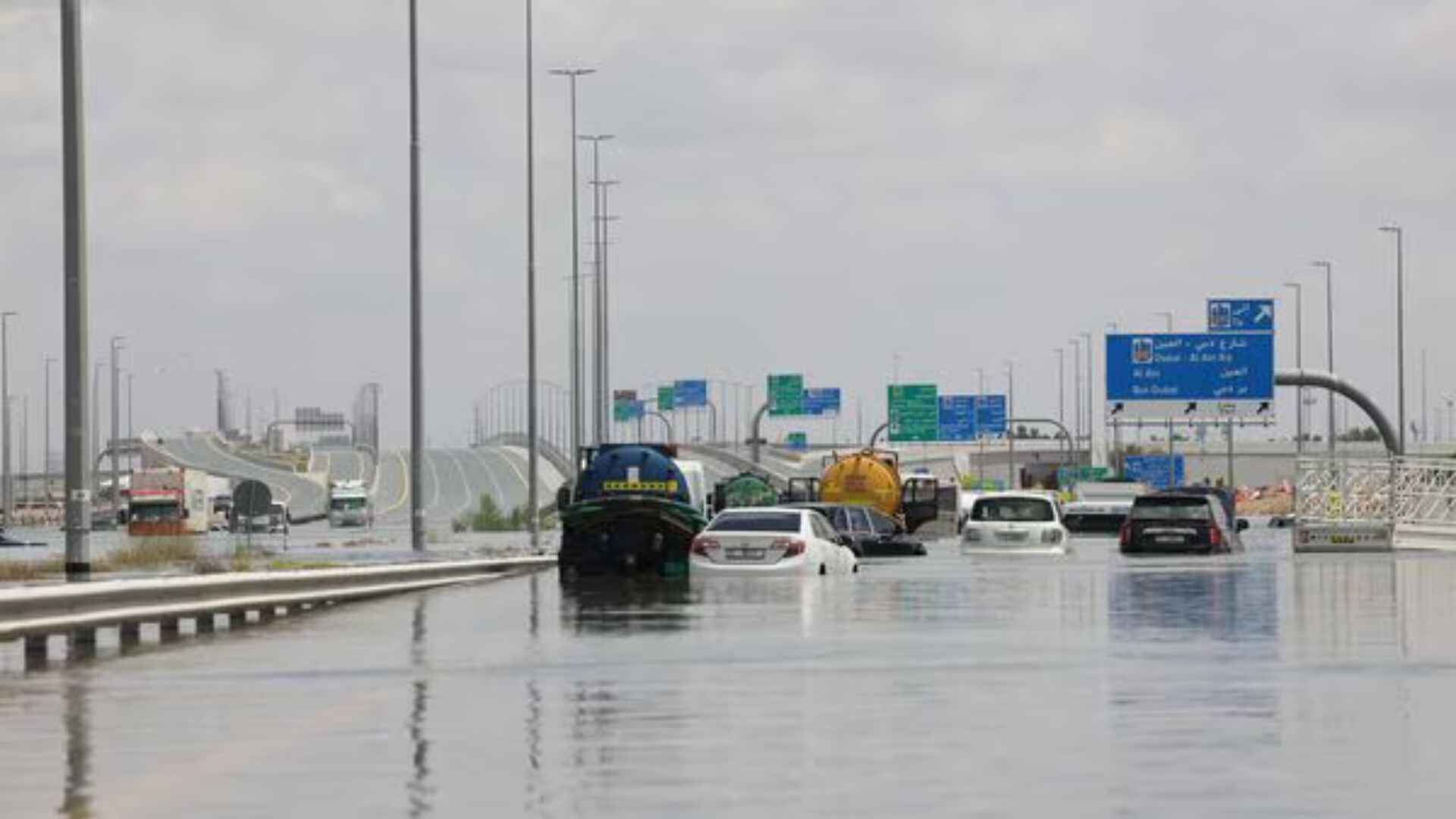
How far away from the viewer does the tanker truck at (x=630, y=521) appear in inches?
2012

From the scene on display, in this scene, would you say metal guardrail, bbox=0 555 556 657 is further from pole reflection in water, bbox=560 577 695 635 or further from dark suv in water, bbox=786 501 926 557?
dark suv in water, bbox=786 501 926 557

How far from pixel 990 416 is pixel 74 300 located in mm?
131824

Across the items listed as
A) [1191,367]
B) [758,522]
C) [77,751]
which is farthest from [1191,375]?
[77,751]

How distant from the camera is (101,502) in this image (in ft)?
630

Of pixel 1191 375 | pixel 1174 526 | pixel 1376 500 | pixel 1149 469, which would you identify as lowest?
pixel 1149 469

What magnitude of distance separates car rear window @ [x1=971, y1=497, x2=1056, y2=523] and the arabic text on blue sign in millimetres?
32446

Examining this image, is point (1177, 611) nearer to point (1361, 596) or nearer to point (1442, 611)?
point (1442, 611)

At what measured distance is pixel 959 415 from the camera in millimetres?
165250

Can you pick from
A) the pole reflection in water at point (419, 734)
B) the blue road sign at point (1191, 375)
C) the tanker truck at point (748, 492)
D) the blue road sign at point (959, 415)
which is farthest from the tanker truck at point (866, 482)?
the blue road sign at point (959, 415)

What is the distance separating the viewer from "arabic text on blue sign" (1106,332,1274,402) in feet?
323

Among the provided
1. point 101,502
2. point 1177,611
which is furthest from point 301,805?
point 101,502

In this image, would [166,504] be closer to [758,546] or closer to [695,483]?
[695,483]

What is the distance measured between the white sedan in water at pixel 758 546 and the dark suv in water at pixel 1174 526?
73.8ft

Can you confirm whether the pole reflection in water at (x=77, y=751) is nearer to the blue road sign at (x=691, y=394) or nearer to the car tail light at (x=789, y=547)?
the car tail light at (x=789, y=547)
